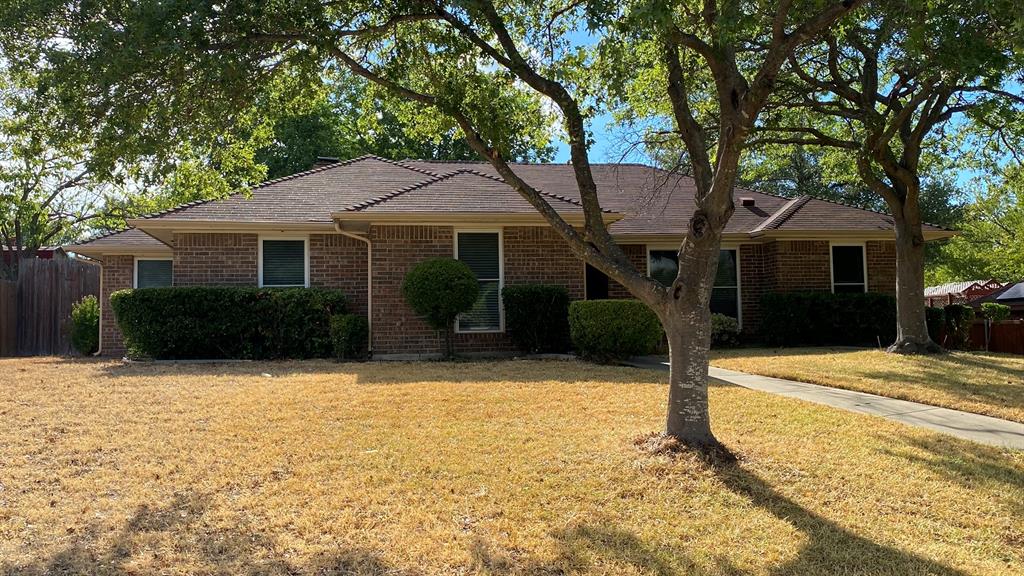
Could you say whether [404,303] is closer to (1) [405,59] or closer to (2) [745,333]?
(1) [405,59]

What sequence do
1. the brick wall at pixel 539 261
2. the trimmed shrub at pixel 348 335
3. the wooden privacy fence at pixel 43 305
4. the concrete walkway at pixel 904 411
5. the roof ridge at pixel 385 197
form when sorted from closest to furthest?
the concrete walkway at pixel 904 411 → the trimmed shrub at pixel 348 335 → the roof ridge at pixel 385 197 → the brick wall at pixel 539 261 → the wooden privacy fence at pixel 43 305

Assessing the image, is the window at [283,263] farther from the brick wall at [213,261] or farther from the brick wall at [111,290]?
the brick wall at [111,290]

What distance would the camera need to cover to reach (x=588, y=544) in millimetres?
3801

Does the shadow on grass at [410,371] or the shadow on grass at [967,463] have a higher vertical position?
the shadow on grass at [410,371]

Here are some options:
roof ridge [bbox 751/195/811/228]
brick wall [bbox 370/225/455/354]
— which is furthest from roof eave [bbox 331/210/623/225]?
roof ridge [bbox 751/195/811/228]

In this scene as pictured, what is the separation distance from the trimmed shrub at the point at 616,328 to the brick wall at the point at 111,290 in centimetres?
1124

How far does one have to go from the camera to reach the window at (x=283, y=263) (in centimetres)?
1360

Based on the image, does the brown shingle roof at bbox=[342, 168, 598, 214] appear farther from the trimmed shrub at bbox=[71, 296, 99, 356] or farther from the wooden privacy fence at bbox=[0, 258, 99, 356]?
the wooden privacy fence at bbox=[0, 258, 99, 356]

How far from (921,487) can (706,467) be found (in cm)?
150

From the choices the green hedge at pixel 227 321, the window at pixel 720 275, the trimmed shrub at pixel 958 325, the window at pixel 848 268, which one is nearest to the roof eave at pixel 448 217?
the green hedge at pixel 227 321

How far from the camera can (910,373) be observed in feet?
33.7

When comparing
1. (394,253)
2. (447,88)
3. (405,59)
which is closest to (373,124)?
(405,59)

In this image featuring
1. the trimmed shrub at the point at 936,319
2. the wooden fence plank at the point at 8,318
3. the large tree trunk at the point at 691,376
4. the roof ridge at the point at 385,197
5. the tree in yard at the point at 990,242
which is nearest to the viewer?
the large tree trunk at the point at 691,376

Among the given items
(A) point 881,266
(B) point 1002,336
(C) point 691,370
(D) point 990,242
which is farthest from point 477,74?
(D) point 990,242
